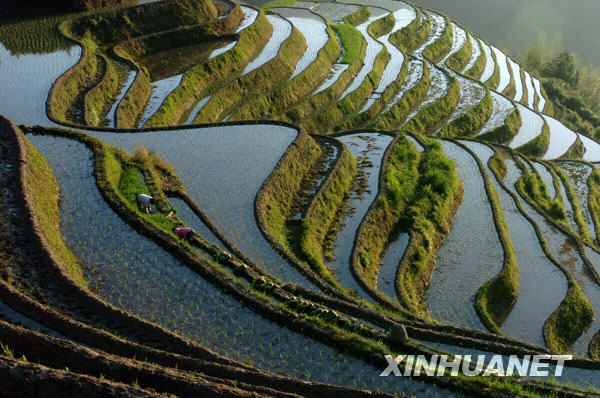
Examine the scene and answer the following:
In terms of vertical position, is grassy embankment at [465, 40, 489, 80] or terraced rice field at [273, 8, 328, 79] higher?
terraced rice field at [273, 8, 328, 79]

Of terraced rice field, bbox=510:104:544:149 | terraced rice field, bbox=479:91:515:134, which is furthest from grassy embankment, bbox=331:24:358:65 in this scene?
terraced rice field, bbox=510:104:544:149

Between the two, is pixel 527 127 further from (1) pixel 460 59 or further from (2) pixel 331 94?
(2) pixel 331 94

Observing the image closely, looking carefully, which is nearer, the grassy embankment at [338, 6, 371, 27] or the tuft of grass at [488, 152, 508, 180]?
the tuft of grass at [488, 152, 508, 180]

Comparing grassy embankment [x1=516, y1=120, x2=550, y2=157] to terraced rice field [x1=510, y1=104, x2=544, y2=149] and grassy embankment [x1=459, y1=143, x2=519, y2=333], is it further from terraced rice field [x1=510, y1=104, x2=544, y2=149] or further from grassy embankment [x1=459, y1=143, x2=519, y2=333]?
grassy embankment [x1=459, y1=143, x2=519, y2=333]

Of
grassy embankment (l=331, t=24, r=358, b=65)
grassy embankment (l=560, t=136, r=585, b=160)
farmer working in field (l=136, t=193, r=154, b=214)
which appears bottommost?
grassy embankment (l=560, t=136, r=585, b=160)

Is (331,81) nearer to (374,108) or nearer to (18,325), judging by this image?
(374,108)

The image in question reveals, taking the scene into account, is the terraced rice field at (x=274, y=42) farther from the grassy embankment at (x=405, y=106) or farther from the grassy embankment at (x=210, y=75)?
the grassy embankment at (x=405, y=106)

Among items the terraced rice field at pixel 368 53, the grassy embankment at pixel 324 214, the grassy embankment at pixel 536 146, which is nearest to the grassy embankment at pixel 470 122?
the grassy embankment at pixel 536 146

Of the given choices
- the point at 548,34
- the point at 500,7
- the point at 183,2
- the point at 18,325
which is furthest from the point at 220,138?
the point at 500,7
